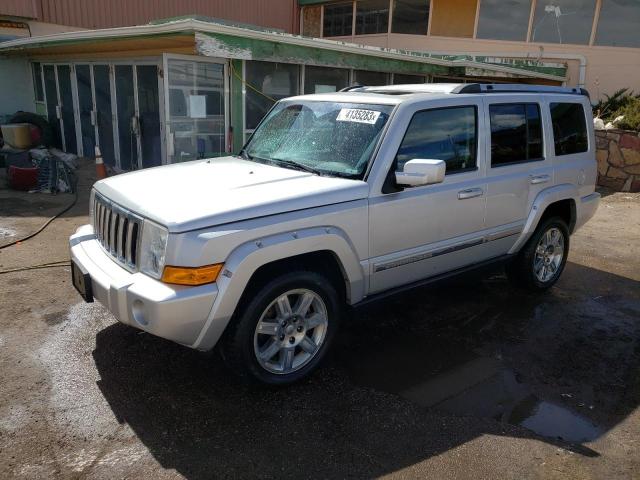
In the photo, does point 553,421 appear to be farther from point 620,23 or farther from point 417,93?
point 620,23

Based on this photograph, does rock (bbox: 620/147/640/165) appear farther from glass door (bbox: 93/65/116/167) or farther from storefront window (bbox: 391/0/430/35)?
glass door (bbox: 93/65/116/167)

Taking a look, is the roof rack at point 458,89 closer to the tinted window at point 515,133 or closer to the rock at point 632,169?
the tinted window at point 515,133

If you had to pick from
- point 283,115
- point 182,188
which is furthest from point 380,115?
point 182,188

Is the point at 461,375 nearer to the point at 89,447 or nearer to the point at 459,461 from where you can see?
the point at 459,461

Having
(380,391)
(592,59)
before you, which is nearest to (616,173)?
(592,59)

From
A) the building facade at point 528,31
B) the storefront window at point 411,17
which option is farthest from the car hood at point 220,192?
the storefront window at point 411,17

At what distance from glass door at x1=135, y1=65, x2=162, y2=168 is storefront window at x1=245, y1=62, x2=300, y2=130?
5.53 ft

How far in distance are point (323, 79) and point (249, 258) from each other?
343 inches

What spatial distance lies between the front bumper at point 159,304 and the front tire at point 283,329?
29 cm

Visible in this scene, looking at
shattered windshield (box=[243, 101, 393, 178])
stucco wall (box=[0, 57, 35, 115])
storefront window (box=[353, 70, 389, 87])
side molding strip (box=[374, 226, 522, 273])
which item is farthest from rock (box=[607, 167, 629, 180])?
stucco wall (box=[0, 57, 35, 115])

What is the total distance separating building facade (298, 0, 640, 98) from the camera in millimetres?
14469

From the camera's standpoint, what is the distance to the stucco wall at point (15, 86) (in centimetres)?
1395

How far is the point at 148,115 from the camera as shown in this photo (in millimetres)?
9914

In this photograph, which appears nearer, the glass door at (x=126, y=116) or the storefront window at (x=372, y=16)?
the glass door at (x=126, y=116)
